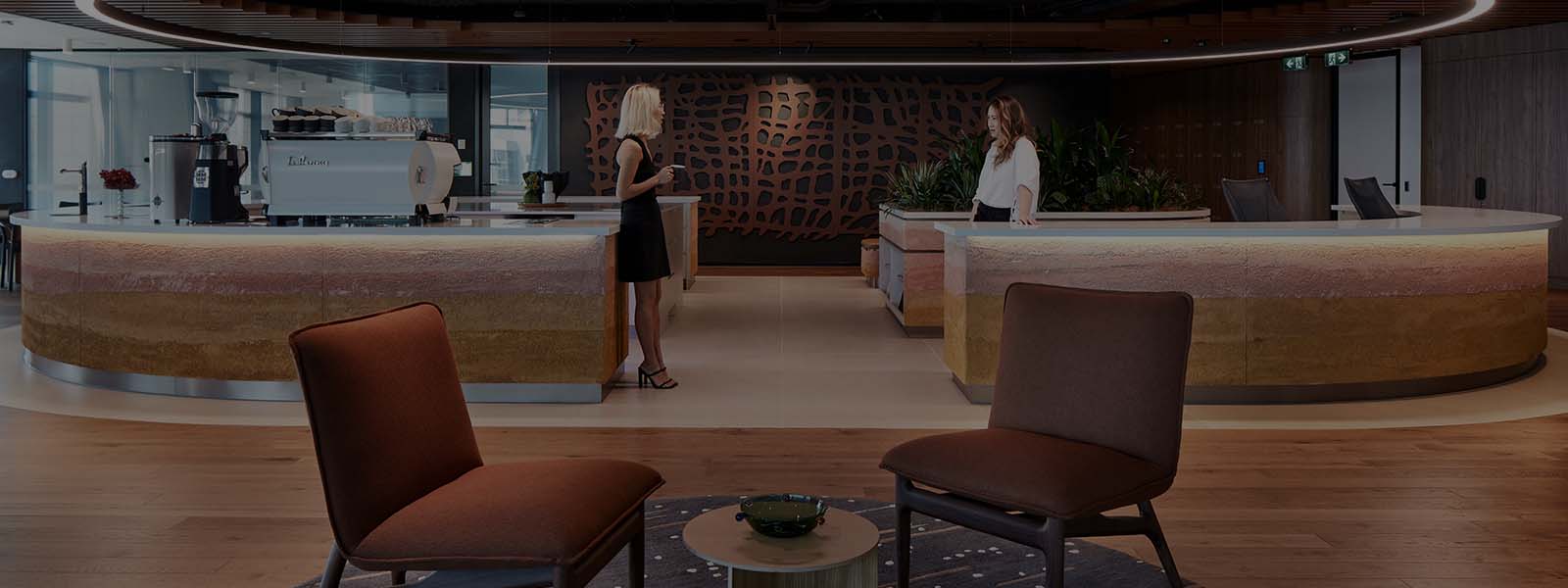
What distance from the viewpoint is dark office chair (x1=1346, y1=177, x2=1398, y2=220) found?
7.86m

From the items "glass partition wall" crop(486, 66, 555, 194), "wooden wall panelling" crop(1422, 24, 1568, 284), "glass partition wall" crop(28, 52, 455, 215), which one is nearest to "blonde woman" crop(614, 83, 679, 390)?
"wooden wall panelling" crop(1422, 24, 1568, 284)

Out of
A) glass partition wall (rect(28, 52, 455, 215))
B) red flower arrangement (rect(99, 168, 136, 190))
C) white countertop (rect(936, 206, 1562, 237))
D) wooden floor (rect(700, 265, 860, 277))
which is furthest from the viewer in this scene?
glass partition wall (rect(28, 52, 455, 215))

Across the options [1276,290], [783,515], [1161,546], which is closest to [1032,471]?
[1161,546]

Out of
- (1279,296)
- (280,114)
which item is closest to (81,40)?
(280,114)

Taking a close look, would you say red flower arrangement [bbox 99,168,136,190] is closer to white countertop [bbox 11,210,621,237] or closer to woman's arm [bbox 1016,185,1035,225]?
white countertop [bbox 11,210,621,237]

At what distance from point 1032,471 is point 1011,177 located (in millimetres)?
4190

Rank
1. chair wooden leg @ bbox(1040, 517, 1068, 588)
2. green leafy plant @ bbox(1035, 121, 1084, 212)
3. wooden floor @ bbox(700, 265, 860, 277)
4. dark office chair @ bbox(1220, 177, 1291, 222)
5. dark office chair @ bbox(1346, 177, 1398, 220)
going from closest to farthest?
chair wooden leg @ bbox(1040, 517, 1068, 588) < dark office chair @ bbox(1346, 177, 1398, 220) < dark office chair @ bbox(1220, 177, 1291, 222) < green leafy plant @ bbox(1035, 121, 1084, 212) < wooden floor @ bbox(700, 265, 860, 277)

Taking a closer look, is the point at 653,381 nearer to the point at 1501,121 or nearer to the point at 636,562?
the point at 636,562

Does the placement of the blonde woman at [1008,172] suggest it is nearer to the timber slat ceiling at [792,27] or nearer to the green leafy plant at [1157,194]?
the green leafy plant at [1157,194]

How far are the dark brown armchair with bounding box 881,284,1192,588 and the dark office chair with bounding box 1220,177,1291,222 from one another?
14.9 ft

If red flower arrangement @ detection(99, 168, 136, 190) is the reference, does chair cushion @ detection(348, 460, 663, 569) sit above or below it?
below

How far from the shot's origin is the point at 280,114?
6.39m

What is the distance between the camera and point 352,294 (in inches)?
251

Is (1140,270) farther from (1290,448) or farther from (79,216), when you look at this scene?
(79,216)
